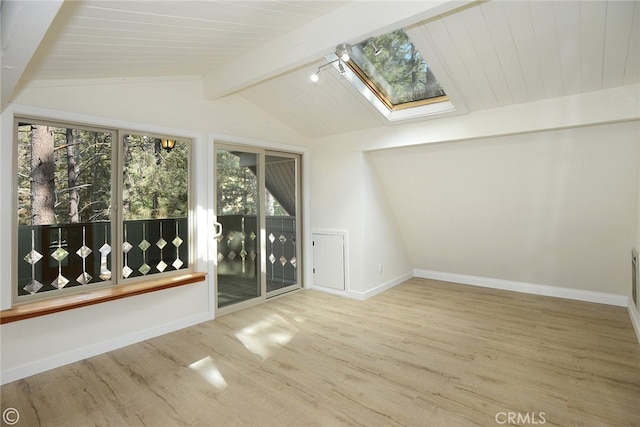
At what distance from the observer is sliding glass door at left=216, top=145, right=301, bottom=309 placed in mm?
3912

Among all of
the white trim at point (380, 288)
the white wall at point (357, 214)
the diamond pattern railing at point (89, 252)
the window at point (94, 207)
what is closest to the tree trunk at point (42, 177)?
the window at point (94, 207)

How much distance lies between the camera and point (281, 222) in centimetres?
466

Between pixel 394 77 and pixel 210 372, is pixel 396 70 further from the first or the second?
pixel 210 372

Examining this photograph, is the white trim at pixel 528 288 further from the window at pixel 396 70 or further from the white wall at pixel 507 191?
the window at pixel 396 70

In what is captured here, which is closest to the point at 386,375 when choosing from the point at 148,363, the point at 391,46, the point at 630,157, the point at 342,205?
the point at 148,363

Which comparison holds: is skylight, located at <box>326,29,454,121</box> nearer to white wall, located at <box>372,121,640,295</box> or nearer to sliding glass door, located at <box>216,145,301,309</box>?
white wall, located at <box>372,121,640,295</box>

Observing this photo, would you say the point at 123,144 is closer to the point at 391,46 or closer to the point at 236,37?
the point at 236,37

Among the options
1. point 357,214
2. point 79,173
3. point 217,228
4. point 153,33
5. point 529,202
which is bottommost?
point 217,228

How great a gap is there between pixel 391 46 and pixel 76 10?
2.35m

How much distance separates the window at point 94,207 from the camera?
2.62m

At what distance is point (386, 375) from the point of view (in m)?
2.46

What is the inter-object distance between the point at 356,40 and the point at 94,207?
107 inches

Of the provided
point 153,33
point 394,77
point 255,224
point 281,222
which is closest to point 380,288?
point 281,222

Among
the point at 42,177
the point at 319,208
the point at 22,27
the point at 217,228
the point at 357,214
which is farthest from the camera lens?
the point at 319,208
